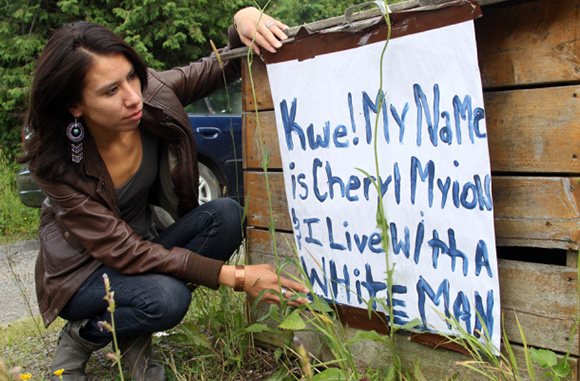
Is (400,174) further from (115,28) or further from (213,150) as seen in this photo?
(115,28)

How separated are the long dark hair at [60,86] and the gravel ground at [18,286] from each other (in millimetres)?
748

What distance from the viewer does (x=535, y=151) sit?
1349 mm

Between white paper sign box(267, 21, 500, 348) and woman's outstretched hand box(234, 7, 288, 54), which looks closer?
white paper sign box(267, 21, 500, 348)

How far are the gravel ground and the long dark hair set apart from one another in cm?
75

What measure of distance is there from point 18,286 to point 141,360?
997 mm

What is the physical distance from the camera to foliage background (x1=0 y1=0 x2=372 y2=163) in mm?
7320

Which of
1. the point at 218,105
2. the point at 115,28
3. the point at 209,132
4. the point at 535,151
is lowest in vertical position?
the point at 535,151

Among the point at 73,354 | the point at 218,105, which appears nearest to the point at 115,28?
the point at 218,105

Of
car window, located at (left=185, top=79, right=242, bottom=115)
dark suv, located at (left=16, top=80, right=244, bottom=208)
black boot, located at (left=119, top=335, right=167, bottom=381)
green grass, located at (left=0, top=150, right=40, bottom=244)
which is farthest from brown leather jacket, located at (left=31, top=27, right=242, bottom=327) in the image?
green grass, located at (left=0, top=150, right=40, bottom=244)

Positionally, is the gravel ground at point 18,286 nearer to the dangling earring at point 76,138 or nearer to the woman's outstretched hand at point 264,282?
the dangling earring at point 76,138

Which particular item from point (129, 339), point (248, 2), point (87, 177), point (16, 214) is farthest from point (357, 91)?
point (248, 2)

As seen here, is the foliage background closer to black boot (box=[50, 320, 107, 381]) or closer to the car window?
the car window

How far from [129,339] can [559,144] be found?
1689mm

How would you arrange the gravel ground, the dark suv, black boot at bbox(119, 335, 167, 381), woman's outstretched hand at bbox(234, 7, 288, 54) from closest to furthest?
1. woman's outstretched hand at bbox(234, 7, 288, 54)
2. black boot at bbox(119, 335, 167, 381)
3. the gravel ground
4. the dark suv
